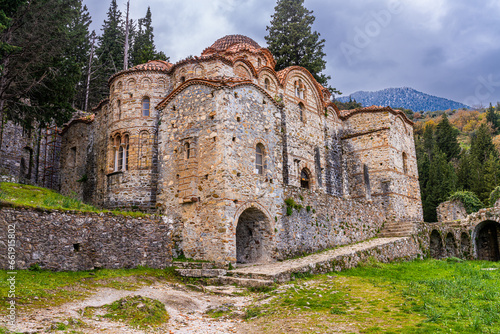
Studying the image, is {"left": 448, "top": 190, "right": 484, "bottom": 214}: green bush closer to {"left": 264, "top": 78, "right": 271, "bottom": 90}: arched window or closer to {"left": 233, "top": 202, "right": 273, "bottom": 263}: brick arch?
{"left": 264, "top": 78, "right": 271, "bottom": 90}: arched window

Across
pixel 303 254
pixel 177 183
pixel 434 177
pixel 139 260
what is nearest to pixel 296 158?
pixel 303 254

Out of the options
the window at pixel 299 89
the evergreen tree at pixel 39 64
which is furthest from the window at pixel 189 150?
the window at pixel 299 89

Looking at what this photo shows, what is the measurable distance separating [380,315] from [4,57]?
1731cm

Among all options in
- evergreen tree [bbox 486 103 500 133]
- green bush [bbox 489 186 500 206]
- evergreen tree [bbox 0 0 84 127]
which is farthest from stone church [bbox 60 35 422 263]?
evergreen tree [bbox 486 103 500 133]

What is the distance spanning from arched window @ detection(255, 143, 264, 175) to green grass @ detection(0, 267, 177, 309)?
215 inches

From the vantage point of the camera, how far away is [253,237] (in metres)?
14.9

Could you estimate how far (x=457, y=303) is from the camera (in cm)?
823

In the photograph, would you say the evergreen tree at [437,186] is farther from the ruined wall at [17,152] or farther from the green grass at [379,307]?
the ruined wall at [17,152]

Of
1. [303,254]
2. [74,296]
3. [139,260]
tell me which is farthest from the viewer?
[303,254]

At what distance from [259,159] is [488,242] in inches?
865

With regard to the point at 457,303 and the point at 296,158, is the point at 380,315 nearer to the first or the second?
the point at 457,303

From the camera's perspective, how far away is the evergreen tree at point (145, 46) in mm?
34062

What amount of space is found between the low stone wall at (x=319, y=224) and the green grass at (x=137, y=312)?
7.22 meters

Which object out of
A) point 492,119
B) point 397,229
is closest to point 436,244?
point 397,229
